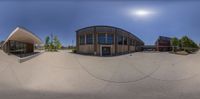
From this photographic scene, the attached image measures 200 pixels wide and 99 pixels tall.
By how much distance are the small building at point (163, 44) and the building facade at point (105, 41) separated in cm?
20

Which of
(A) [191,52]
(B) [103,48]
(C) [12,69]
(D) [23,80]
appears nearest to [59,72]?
(D) [23,80]

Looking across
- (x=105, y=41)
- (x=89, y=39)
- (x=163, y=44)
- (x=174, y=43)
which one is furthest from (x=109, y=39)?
(x=174, y=43)

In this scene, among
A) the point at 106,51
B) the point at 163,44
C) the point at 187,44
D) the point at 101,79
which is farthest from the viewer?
the point at 101,79

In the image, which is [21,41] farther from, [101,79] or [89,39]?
[101,79]

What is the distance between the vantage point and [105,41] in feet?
6.03

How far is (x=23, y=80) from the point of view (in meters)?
2.64

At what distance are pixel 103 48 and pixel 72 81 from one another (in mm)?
1141

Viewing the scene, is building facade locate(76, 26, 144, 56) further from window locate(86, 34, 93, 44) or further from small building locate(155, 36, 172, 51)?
small building locate(155, 36, 172, 51)

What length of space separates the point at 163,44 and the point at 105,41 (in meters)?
0.77

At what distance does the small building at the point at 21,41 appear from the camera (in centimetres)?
211

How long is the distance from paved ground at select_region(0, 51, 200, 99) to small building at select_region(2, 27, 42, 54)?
23 centimetres

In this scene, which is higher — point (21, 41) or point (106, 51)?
point (21, 41)

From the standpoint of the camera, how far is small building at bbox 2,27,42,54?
2113 mm

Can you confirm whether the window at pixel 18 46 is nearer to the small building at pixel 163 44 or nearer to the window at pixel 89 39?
the window at pixel 89 39
